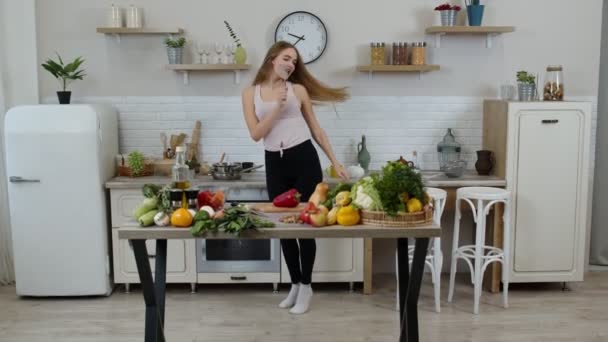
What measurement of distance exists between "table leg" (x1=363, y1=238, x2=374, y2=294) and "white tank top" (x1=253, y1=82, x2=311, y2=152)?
1.13 meters

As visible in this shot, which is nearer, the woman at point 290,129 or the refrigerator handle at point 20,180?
the woman at point 290,129

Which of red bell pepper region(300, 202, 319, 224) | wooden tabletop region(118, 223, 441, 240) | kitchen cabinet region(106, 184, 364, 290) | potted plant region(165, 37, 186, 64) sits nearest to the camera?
wooden tabletop region(118, 223, 441, 240)

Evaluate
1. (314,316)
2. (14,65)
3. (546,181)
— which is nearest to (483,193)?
(546,181)

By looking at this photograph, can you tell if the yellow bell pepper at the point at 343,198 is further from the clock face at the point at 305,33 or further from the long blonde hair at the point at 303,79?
the clock face at the point at 305,33

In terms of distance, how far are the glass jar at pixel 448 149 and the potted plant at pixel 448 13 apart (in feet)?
2.66

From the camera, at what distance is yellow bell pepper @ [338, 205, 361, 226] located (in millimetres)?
3107

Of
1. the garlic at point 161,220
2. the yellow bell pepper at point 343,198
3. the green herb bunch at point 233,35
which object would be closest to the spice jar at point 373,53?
the green herb bunch at point 233,35

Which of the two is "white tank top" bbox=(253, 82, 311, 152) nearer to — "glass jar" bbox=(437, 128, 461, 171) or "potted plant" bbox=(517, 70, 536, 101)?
"glass jar" bbox=(437, 128, 461, 171)

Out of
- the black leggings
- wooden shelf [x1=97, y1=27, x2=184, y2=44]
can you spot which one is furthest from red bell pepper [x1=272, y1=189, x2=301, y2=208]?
wooden shelf [x1=97, y1=27, x2=184, y2=44]

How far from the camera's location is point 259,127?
408 cm

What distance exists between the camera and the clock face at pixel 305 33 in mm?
5375

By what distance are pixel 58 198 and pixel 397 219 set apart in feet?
8.98

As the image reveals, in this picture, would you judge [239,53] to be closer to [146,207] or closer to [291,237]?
[146,207]

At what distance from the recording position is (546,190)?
4.98 metres
